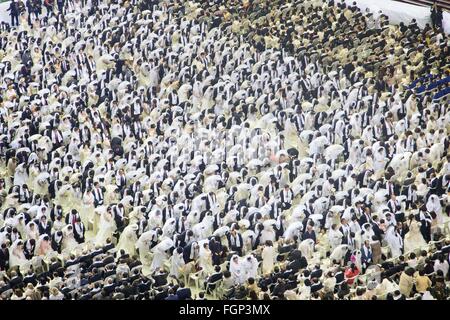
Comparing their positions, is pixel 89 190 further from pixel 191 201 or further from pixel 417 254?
pixel 417 254

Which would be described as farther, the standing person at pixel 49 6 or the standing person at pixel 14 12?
the standing person at pixel 49 6

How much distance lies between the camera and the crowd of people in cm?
1936

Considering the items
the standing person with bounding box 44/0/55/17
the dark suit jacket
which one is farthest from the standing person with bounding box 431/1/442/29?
the dark suit jacket

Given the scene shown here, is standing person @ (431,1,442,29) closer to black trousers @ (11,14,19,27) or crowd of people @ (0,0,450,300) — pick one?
crowd of people @ (0,0,450,300)

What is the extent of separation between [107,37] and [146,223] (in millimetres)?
5145

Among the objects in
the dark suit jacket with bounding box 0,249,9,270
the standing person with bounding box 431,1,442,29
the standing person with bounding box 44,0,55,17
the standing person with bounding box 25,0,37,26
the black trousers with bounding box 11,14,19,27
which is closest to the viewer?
the dark suit jacket with bounding box 0,249,9,270

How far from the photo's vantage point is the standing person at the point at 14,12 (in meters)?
24.2

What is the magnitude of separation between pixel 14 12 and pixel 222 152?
500 cm

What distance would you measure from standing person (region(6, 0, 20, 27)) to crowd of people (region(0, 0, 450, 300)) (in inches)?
6.2

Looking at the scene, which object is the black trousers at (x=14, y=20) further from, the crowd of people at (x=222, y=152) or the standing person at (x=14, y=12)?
the crowd of people at (x=222, y=152)

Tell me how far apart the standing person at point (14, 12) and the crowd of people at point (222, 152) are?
16 centimetres

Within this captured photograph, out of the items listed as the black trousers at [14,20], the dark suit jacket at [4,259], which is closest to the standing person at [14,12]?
the black trousers at [14,20]
